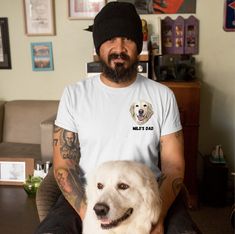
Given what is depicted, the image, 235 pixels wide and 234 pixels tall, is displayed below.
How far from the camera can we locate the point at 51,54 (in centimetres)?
298

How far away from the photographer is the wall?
2.76 m

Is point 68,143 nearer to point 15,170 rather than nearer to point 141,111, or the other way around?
point 141,111

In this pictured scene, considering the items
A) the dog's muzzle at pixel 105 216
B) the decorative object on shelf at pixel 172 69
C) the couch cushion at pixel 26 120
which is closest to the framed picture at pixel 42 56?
the couch cushion at pixel 26 120

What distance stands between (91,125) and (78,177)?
240mm

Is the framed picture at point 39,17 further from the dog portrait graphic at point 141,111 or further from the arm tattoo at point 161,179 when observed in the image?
the arm tattoo at point 161,179

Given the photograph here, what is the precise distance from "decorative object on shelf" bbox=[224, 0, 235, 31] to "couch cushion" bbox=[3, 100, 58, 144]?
165cm

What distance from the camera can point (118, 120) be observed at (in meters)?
1.40

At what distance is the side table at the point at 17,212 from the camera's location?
143cm

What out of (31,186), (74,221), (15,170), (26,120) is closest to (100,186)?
(74,221)

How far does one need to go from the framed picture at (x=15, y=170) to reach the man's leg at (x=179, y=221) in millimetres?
985

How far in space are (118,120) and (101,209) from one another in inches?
18.4

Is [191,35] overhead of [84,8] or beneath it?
beneath

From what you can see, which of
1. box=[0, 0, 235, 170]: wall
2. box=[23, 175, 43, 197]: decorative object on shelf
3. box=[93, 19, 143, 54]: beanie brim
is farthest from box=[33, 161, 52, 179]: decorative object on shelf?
box=[0, 0, 235, 170]: wall

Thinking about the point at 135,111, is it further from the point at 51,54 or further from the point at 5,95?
the point at 5,95
